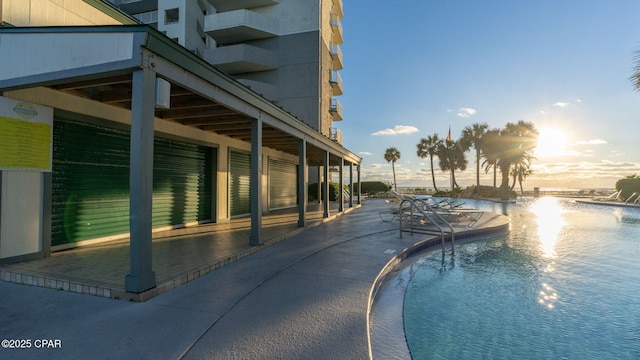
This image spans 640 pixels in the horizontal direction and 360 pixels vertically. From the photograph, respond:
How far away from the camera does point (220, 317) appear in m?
2.91

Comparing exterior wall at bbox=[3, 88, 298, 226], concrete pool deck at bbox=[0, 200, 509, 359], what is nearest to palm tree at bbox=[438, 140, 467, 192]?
exterior wall at bbox=[3, 88, 298, 226]

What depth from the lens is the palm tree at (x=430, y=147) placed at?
133 feet

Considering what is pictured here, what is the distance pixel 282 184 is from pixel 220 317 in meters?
11.8

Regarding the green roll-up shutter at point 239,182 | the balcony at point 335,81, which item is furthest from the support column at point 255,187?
the balcony at point 335,81

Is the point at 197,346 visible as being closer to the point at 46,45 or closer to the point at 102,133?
the point at 46,45

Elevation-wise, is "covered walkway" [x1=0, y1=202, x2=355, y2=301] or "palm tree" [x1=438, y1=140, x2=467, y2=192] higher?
"palm tree" [x1=438, y1=140, x2=467, y2=192]

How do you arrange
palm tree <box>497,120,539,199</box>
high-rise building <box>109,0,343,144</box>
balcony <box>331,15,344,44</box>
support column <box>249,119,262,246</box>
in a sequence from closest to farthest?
support column <box>249,119,262,246</box> < high-rise building <box>109,0,343,144</box> < balcony <box>331,15,344,44</box> < palm tree <box>497,120,539,199</box>

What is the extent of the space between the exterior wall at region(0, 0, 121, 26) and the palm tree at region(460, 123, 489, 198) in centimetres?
3353

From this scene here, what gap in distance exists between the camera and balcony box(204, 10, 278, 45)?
2125 centimetres

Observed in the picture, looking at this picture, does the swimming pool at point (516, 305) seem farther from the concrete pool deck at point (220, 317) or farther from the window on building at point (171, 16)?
the window on building at point (171, 16)

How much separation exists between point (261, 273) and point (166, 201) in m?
4.75

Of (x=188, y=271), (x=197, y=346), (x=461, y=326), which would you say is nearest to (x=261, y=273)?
(x=188, y=271)

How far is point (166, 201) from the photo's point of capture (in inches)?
304

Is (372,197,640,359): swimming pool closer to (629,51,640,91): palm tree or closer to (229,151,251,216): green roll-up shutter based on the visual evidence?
(229,151,251,216): green roll-up shutter
